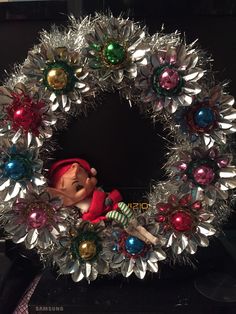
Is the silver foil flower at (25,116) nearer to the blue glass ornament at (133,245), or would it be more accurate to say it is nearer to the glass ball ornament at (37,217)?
the glass ball ornament at (37,217)

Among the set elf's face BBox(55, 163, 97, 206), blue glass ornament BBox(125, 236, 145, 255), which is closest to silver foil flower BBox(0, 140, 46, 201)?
elf's face BBox(55, 163, 97, 206)

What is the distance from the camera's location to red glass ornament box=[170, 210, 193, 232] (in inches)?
43.8

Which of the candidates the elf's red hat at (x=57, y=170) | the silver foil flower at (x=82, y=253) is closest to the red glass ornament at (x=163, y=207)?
the silver foil flower at (x=82, y=253)

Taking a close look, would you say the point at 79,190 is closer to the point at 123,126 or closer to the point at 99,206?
the point at 99,206

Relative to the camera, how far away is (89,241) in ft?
3.65

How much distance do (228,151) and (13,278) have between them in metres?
0.61

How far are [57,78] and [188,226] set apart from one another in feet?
1.36

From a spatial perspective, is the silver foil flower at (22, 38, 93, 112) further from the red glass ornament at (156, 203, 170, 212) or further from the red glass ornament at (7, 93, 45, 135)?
the red glass ornament at (156, 203, 170, 212)

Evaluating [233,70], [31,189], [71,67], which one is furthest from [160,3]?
[31,189]

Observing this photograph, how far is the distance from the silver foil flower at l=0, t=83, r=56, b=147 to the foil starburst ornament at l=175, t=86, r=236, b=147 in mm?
291

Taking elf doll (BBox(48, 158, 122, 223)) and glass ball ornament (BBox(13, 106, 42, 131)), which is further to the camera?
elf doll (BBox(48, 158, 122, 223))

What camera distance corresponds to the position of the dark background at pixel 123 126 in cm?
126

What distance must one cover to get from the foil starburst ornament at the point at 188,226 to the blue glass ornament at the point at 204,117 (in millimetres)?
158

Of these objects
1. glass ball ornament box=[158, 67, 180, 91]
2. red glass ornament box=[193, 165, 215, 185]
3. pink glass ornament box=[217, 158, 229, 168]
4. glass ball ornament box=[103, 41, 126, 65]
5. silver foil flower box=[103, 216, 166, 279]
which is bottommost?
silver foil flower box=[103, 216, 166, 279]
